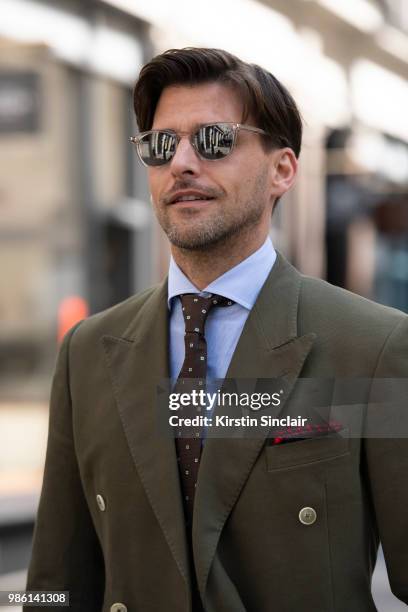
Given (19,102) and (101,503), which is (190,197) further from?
(19,102)

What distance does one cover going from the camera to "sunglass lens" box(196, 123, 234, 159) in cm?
271

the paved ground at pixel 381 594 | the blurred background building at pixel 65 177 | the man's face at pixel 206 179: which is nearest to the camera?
the man's face at pixel 206 179

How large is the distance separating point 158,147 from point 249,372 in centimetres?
65

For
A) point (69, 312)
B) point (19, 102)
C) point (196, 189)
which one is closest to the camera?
point (196, 189)

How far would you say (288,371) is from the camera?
8.61ft

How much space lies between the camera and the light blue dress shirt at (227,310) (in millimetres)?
2732

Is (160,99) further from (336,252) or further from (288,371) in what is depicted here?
(336,252)

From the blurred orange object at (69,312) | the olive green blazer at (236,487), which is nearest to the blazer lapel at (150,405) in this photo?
the olive green blazer at (236,487)

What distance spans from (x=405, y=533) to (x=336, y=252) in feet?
48.4

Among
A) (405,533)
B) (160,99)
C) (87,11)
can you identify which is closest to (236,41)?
(87,11)

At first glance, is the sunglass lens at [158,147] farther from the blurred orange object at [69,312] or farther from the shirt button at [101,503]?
the blurred orange object at [69,312]

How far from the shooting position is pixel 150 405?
2.74 metres

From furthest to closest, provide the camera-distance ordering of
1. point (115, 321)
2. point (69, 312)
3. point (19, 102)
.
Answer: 1. point (69, 312)
2. point (19, 102)
3. point (115, 321)

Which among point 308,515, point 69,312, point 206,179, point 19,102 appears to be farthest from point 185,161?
point 69,312
